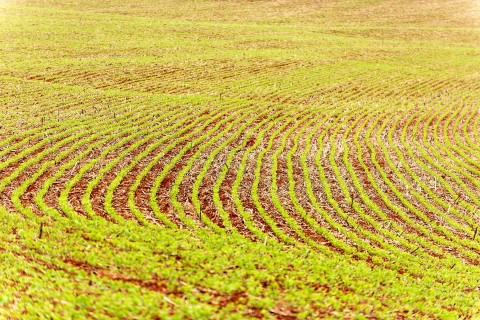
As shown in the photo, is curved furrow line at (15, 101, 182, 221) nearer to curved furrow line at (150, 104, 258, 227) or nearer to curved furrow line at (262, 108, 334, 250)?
curved furrow line at (150, 104, 258, 227)

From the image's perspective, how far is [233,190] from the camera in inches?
598

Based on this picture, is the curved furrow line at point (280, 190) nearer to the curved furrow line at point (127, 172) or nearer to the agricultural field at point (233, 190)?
the agricultural field at point (233, 190)

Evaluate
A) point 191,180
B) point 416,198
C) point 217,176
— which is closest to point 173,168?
point 191,180

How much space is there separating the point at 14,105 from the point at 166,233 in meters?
18.6

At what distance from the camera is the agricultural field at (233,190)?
933 cm

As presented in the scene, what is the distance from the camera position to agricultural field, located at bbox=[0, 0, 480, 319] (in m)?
9.33

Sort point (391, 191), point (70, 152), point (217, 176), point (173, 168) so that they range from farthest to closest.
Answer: point (70, 152), point (173, 168), point (217, 176), point (391, 191)

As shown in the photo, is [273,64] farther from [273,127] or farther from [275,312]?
[275,312]

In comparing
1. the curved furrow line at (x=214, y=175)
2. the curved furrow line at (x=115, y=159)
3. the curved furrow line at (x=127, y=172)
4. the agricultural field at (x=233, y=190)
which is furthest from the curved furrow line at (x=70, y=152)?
the curved furrow line at (x=214, y=175)

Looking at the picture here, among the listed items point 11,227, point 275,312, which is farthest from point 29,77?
point 275,312

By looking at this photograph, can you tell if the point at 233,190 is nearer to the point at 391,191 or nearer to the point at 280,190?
the point at 280,190

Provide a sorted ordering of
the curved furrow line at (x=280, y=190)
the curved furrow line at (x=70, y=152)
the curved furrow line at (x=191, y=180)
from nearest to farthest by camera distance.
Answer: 1. the curved furrow line at (x=280, y=190)
2. the curved furrow line at (x=191, y=180)
3. the curved furrow line at (x=70, y=152)

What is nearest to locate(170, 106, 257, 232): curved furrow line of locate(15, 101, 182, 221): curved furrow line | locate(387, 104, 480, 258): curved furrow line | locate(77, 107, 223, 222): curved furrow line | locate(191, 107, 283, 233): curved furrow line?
locate(191, 107, 283, 233): curved furrow line

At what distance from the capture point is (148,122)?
74.3 ft
